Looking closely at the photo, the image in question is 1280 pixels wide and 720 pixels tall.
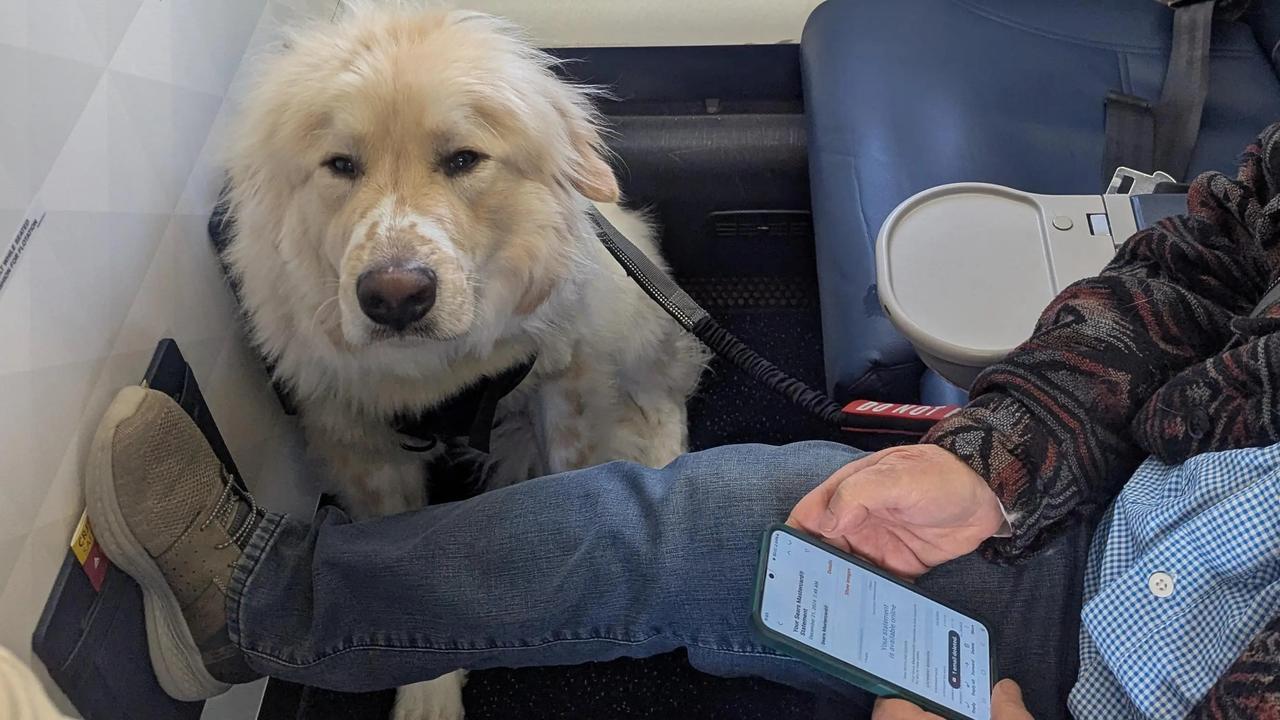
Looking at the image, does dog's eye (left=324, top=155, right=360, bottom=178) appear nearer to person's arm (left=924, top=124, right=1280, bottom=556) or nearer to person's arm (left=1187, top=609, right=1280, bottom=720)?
person's arm (left=924, top=124, right=1280, bottom=556)

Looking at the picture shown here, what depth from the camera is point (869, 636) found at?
0.80m

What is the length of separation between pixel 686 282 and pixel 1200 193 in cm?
97

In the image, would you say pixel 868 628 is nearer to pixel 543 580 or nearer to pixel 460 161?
pixel 543 580

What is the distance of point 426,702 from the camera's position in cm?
122

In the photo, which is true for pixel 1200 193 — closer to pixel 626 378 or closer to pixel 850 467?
pixel 850 467

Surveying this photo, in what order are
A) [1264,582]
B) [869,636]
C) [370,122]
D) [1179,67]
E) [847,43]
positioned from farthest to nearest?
[847,43] → [1179,67] → [370,122] → [869,636] → [1264,582]

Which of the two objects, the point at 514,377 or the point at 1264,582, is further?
the point at 514,377

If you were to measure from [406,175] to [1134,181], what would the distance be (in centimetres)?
90

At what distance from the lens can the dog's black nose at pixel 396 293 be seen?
86cm

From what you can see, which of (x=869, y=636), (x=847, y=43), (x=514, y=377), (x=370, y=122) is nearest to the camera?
(x=869, y=636)

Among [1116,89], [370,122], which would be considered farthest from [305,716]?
[1116,89]

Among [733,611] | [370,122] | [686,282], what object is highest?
[370,122]

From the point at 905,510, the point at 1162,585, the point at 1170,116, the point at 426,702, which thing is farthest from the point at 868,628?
the point at 1170,116

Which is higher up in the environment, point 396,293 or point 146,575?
point 396,293
